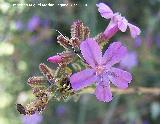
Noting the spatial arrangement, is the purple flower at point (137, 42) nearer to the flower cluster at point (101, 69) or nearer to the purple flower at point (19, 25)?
the purple flower at point (19, 25)

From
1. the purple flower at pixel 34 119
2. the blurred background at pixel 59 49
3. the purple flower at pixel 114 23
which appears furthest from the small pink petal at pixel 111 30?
the purple flower at pixel 34 119

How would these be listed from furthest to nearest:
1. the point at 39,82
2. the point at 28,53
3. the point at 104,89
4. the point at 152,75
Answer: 1. the point at 28,53
2. the point at 152,75
3. the point at 39,82
4. the point at 104,89

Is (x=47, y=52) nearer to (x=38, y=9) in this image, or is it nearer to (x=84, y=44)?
(x=38, y=9)

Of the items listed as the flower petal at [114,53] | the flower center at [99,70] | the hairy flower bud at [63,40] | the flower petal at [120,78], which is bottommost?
the flower petal at [120,78]

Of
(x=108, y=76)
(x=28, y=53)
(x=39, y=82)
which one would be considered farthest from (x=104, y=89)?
(x=28, y=53)

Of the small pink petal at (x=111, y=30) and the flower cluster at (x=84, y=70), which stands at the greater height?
the small pink petal at (x=111, y=30)

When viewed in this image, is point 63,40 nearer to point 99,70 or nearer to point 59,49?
point 99,70
